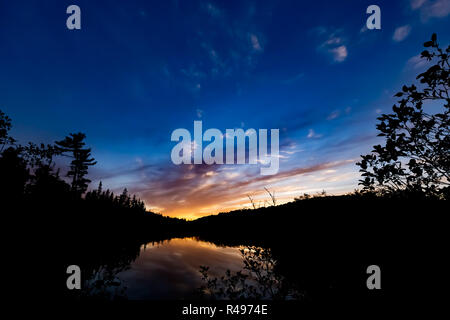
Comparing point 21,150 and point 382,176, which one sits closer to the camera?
point 382,176

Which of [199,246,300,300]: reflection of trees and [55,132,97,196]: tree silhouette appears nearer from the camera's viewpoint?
[199,246,300,300]: reflection of trees

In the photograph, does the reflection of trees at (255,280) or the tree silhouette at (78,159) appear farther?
the tree silhouette at (78,159)

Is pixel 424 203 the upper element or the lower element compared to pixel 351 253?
upper

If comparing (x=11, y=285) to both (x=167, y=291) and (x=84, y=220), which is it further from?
(x=84, y=220)

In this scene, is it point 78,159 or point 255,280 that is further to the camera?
point 78,159

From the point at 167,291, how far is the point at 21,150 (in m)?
29.6
